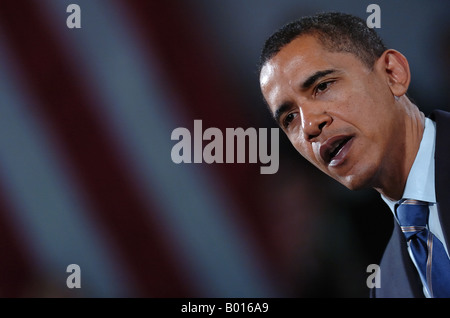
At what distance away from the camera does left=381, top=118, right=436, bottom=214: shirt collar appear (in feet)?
3.03

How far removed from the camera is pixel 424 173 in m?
0.94

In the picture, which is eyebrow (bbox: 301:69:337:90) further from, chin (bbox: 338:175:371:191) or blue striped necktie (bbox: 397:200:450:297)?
blue striped necktie (bbox: 397:200:450:297)

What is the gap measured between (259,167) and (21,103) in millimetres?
624

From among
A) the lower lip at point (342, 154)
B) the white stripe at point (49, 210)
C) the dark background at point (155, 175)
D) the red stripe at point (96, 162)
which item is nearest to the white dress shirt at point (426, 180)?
the lower lip at point (342, 154)

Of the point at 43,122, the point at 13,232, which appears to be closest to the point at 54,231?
the point at 13,232

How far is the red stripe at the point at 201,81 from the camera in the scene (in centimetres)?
119

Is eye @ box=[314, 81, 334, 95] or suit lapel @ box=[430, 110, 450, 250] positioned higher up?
eye @ box=[314, 81, 334, 95]

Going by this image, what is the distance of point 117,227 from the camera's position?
120cm

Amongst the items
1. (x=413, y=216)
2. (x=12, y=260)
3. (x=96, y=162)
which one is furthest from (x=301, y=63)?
(x=12, y=260)

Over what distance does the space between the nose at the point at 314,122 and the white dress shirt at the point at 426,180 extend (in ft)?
0.68

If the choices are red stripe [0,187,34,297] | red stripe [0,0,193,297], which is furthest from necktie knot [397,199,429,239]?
red stripe [0,187,34,297]

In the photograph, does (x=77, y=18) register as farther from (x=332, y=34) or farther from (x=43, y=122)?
(x=332, y=34)

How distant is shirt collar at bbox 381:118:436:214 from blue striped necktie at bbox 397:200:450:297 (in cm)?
2

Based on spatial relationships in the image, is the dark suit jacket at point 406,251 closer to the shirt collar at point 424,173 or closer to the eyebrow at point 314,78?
the shirt collar at point 424,173
